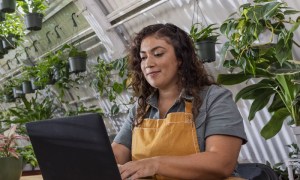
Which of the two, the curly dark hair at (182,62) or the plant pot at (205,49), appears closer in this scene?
the curly dark hair at (182,62)

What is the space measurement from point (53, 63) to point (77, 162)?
15.6 ft

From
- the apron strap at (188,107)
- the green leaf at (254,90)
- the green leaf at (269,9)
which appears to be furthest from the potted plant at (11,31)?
the apron strap at (188,107)

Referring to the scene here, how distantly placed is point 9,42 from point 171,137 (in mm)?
5139

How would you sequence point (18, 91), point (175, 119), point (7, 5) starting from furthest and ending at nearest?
point (18, 91) < point (7, 5) < point (175, 119)

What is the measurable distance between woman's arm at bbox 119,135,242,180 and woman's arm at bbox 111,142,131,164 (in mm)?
469

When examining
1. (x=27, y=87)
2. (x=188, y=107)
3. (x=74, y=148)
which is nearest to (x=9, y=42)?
(x=27, y=87)

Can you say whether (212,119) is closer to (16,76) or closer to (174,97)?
(174,97)

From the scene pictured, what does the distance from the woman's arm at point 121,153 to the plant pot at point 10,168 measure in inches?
18.3

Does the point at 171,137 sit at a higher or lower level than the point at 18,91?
lower

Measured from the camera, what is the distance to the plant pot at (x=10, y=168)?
1.58 m

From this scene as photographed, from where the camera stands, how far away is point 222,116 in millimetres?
1633

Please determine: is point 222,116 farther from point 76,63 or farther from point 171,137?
point 76,63

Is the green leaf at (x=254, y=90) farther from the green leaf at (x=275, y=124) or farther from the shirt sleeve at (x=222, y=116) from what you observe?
the shirt sleeve at (x=222, y=116)

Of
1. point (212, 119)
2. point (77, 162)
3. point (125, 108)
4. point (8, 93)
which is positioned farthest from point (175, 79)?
point (8, 93)
